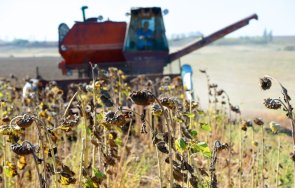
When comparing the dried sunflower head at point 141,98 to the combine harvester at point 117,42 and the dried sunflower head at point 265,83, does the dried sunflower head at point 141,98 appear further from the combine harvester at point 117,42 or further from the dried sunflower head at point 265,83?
the combine harvester at point 117,42

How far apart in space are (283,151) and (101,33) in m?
5.71

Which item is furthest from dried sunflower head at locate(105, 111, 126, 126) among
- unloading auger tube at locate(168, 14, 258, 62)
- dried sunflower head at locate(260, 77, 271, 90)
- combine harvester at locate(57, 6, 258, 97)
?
unloading auger tube at locate(168, 14, 258, 62)

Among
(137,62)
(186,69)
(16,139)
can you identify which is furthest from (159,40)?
(16,139)

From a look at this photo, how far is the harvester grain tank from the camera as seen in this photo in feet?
31.4

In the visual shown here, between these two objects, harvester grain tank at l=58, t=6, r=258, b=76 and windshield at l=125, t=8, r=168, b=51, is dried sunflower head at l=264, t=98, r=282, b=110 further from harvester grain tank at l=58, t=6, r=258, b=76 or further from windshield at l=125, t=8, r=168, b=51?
windshield at l=125, t=8, r=168, b=51

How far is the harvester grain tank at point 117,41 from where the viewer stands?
31.4ft

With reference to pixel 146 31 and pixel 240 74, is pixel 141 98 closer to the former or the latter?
pixel 146 31

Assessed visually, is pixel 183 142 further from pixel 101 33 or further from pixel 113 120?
A: pixel 101 33

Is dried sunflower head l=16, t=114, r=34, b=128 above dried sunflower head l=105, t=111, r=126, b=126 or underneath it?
above

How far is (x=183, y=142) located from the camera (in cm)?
118

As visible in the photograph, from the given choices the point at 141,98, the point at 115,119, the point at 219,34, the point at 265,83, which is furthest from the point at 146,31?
the point at 141,98

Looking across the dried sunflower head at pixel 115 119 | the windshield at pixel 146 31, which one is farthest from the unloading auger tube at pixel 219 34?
the dried sunflower head at pixel 115 119

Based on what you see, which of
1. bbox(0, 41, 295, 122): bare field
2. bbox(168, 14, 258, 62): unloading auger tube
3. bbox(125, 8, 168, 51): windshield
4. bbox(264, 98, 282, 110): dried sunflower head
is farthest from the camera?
bbox(0, 41, 295, 122): bare field

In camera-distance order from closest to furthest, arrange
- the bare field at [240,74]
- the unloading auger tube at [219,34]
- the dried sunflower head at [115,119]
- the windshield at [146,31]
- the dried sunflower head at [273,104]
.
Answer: the dried sunflower head at [115,119], the dried sunflower head at [273,104], the windshield at [146,31], the unloading auger tube at [219,34], the bare field at [240,74]
